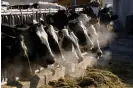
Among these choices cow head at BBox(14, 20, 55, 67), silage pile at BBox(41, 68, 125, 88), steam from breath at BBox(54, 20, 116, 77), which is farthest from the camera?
steam from breath at BBox(54, 20, 116, 77)

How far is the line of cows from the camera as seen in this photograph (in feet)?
21.0

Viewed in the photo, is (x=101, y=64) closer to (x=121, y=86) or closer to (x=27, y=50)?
(x=121, y=86)

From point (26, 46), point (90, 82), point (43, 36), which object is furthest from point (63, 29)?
point (26, 46)

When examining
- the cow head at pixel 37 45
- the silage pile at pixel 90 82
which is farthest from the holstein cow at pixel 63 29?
the cow head at pixel 37 45

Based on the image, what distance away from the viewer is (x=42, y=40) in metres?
6.84

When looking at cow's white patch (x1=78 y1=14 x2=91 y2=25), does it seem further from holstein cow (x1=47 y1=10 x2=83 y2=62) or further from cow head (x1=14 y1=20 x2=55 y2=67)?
cow head (x1=14 y1=20 x2=55 y2=67)

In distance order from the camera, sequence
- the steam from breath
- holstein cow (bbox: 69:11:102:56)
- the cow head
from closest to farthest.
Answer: the cow head < the steam from breath < holstein cow (bbox: 69:11:102:56)

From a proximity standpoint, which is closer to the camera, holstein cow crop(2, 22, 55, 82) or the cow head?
holstein cow crop(2, 22, 55, 82)

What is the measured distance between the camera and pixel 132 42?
1898cm

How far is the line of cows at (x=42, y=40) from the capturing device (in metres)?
6.41

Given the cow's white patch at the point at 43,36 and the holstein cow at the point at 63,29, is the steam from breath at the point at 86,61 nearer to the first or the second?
the holstein cow at the point at 63,29

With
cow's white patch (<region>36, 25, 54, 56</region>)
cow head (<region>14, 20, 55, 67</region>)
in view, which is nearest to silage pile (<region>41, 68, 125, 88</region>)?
cow head (<region>14, 20, 55, 67</region>)

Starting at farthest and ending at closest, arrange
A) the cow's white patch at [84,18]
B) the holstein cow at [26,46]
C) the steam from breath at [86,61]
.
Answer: the cow's white patch at [84,18] → the steam from breath at [86,61] → the holstein cow at [26,46]

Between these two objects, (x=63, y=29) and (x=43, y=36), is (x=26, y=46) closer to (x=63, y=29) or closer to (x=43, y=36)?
A: (x=43, y=36)
